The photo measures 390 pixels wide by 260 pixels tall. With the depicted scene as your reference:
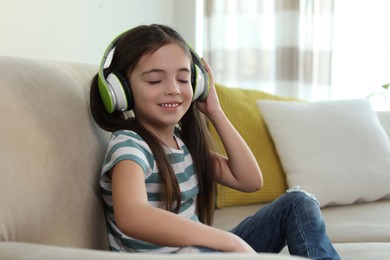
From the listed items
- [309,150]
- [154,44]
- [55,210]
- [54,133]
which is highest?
[154,44]

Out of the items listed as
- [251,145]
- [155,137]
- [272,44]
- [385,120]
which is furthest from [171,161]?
[272,44]

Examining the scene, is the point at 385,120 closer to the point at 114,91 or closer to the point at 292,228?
the point at 292,228

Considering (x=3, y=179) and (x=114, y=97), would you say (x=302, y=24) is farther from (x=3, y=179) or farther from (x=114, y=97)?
(x=3, y=179)

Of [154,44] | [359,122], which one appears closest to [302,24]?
[359,122]

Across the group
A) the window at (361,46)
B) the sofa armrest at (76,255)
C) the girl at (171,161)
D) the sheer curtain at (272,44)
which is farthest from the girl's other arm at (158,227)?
the window at (361,46)

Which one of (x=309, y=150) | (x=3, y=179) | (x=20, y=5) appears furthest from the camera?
(x=309, y=150)

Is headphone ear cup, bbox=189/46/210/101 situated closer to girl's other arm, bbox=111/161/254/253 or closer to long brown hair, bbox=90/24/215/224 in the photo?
long brown hair, bbox=90/24/215/224

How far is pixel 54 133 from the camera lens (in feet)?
4.05

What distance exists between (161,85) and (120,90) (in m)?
0.09

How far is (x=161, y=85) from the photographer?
1396mm

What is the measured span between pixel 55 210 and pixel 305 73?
2407 mm

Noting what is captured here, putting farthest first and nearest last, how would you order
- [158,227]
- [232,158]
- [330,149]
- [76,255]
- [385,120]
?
[385,120] < [330,149] < [232,158] < [158,227] < [76,255]

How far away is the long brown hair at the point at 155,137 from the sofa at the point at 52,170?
5 cm

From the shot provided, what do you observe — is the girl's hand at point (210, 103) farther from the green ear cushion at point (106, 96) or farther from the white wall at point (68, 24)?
the white wall at point (68, 24)
